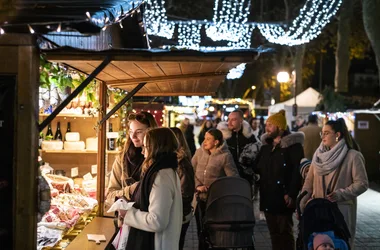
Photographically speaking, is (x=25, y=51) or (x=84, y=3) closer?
(x=25, y=51)

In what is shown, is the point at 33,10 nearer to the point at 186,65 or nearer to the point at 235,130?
the point at 186,65

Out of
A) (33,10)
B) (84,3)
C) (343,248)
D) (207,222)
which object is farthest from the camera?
(207,222)

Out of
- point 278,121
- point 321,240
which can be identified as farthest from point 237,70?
point 321,240

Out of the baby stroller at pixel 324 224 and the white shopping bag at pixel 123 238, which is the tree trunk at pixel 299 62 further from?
the white shopping bag at pixel 123 238

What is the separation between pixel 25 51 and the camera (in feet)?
11.3

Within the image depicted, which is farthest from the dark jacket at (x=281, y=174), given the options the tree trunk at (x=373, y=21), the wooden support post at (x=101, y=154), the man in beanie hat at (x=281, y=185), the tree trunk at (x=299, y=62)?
the tree trunk at (x=299, y=62)

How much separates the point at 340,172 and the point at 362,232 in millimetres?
4113

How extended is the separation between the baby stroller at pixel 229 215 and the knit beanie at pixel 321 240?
4.84ft

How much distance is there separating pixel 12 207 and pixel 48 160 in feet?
12.6

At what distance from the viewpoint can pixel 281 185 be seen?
6191 mm

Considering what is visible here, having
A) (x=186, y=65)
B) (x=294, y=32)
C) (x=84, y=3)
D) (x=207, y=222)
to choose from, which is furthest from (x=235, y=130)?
(x=294, y=32)

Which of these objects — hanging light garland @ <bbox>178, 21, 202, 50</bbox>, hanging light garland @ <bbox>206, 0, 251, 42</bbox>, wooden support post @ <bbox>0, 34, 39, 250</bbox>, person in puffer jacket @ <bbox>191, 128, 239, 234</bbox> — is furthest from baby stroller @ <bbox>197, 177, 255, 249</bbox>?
hanging light garland @ <bbox>178, 21, 202, 50</bbox>

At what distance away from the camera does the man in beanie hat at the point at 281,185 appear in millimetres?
6164

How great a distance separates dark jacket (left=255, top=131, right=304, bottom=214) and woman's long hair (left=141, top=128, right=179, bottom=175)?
2680mm
